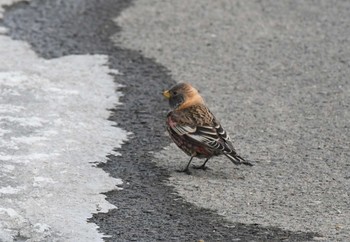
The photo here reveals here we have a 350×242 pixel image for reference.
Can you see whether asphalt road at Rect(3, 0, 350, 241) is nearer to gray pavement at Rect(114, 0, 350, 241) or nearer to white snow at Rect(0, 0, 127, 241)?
gray pavement at Rect(114, 0, 350, 241)

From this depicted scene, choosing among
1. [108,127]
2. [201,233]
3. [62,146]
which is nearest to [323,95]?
[108,127]

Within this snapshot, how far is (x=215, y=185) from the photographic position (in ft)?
25.1

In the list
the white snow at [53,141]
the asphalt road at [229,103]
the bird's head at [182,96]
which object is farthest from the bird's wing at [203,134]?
the white snow at [53,141]

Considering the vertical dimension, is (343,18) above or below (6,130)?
above

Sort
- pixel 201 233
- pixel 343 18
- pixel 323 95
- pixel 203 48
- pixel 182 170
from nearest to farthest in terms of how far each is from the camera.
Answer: pixel 201 233 < pixel 182 170 < pixel 323 95 < pixel 203 48 < pixel 343 18

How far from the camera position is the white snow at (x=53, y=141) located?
6.71 m

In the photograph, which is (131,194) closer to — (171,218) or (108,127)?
(171,218)

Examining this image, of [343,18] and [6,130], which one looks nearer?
[6,130]

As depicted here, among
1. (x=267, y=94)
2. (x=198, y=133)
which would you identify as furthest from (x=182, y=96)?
(x=267, y=94)

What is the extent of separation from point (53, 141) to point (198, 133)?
117cm

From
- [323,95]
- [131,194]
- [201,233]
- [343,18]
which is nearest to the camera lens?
[201,233]

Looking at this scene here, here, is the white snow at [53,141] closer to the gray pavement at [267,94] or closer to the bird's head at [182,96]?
the bird's head at [182,96]

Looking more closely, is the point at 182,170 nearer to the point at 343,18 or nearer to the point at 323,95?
the point at 323,95

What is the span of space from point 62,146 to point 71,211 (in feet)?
4.39
